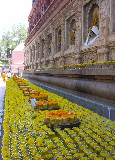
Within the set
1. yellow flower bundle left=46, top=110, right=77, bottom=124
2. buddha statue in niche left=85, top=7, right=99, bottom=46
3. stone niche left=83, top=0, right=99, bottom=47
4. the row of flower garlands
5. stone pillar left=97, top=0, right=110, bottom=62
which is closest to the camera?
the row of flower garlands

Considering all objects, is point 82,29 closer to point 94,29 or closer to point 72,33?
point 94,29

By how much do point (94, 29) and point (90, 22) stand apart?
1.53 m

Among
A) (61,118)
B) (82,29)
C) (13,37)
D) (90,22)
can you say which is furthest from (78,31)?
(13,37)

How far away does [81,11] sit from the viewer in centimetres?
1460

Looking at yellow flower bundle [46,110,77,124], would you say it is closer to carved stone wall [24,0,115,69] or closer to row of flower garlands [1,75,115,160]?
row of flower garlands [1,75,115,160]

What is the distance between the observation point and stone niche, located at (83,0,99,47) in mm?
12994

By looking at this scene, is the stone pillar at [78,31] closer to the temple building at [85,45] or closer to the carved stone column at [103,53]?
the temple building at [85,45]

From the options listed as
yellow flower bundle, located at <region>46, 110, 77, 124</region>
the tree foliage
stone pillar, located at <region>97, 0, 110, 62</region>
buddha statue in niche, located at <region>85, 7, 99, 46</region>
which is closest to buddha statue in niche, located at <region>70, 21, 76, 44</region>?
buddha statue in niche, located at <region>85, 7, 99, 46</region>

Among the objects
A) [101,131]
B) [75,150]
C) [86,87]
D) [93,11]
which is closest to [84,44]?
[93,11]

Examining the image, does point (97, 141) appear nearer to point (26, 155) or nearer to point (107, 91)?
point (26, 155)

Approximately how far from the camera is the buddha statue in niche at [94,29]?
12837mm

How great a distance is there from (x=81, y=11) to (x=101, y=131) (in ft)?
37.5

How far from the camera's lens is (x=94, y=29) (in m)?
12.9

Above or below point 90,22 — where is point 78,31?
below
